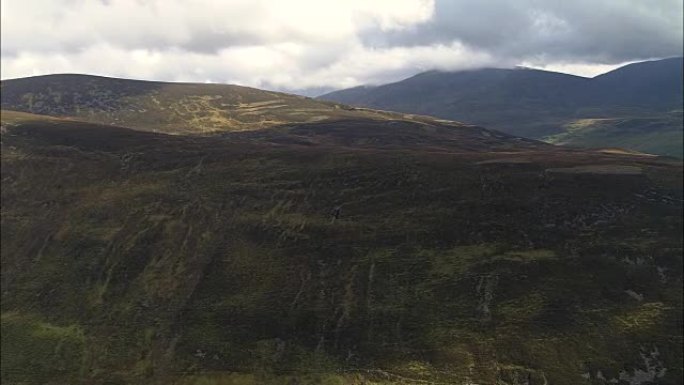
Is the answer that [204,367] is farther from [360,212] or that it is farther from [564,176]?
[564,176]

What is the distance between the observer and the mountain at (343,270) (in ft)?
214

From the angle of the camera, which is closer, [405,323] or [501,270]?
[405,323]

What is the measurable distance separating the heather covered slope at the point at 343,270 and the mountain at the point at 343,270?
30 cm

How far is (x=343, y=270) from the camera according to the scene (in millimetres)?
80625

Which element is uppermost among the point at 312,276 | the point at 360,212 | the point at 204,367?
the point at 360,212

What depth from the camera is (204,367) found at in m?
66.7

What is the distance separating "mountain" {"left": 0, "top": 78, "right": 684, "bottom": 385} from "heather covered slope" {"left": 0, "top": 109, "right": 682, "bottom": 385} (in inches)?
11.6

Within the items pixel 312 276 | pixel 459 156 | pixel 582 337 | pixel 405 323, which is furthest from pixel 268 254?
pixel 459 156

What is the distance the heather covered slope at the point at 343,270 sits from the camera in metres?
65.4

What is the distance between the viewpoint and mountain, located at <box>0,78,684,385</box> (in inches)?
2571

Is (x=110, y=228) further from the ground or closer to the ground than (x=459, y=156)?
closer to the ground

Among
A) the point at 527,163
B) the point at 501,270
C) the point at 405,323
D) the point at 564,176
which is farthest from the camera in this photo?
the point at 527,163

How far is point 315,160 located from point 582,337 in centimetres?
6572

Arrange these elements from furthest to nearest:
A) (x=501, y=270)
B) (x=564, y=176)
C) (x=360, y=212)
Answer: (x=564, y=176) < (x=360, y=212) < (x=501, y=270)
